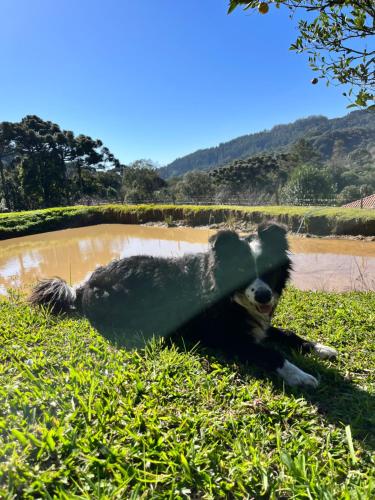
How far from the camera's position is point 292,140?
456 feet

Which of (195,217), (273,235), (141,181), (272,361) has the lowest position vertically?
(272,361)

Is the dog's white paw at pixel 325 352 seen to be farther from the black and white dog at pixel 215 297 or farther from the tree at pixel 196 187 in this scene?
the tree at pixel 196 187

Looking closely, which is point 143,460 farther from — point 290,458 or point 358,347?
point 358,347

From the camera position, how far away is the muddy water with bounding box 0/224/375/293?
8117 mm

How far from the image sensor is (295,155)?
5603 centimetres

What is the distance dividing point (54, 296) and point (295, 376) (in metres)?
2.95

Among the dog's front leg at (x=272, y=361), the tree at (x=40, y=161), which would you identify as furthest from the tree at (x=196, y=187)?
the dog's front leg at (x=272, y=361)

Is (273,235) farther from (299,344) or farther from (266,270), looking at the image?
(299,344)

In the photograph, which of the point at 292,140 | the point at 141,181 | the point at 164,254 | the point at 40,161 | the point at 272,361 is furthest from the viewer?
the point at 292,140

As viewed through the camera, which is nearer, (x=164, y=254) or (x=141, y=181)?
(x=164, y=254)

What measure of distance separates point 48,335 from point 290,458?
2.46 metres

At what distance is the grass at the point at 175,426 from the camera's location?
4.59ft

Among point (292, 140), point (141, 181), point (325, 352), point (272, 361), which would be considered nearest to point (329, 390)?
point (272, 361)

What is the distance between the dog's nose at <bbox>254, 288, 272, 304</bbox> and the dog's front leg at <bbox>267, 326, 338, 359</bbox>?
640 mm
